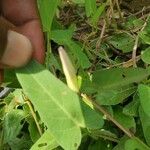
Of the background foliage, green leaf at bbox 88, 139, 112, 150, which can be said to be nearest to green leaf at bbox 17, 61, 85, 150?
the background foliage

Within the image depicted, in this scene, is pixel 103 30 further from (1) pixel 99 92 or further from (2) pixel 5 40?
(2) pixel 5 40

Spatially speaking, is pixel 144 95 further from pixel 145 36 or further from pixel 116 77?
pixel 145 36

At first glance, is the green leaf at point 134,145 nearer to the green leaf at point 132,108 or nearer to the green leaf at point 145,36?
the green leaf at point 132,108

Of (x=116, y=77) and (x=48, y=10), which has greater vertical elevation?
(x=48, y=10)

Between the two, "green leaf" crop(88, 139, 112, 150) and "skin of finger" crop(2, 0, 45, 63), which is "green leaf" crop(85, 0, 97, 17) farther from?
"green leaf" crop(88, 139, 112, 150)

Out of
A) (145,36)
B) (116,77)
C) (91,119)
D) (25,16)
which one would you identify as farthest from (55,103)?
(145,36)

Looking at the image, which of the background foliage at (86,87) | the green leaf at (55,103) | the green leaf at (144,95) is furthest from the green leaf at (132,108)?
the green leaf at (55,103)

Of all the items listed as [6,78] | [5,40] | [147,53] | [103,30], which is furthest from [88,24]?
[5,40]
